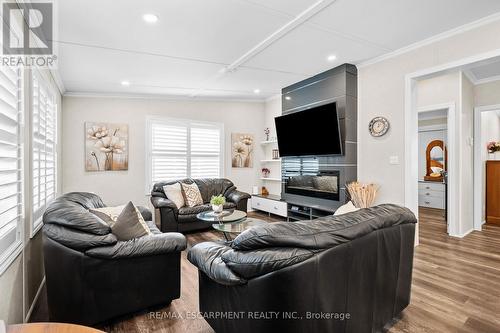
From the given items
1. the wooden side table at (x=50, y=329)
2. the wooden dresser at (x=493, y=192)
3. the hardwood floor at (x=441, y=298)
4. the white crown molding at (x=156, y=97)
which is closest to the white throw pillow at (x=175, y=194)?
the hardwood floor at (x=441, y=298)

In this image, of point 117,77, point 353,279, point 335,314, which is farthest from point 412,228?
point 117,77

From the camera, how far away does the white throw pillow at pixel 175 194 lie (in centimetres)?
481

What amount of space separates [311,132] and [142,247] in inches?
134

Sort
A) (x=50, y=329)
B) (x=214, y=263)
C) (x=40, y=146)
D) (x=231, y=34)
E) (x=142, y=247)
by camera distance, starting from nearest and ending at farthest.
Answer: (x=50, y=329) → (x=214, y=263) → (x=142, y=247) → (x=40, y=146) → (x=231, y=34)

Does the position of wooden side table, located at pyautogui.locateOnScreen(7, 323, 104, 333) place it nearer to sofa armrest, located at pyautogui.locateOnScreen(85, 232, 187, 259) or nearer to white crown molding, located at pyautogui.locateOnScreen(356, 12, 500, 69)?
sofa armrest, located at pyautogui.locateOnScreen(85, 232, 187, 259)

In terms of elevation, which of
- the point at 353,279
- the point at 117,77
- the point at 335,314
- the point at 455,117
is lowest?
the point at 335,314

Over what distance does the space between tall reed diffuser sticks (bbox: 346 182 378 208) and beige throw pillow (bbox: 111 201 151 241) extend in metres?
2.98

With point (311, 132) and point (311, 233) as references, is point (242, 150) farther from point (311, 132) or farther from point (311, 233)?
point (311, 233)

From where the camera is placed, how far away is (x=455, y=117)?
4316 mm

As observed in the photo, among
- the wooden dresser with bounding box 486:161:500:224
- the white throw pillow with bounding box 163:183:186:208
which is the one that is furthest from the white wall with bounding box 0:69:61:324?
the wooden dresser with bounding box 486:161:500:224

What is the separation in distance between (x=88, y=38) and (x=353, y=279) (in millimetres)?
3542

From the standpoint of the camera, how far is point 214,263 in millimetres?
1618

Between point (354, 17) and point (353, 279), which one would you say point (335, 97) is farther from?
point (353, 279)

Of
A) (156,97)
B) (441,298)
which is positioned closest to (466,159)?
(441,298)
